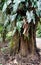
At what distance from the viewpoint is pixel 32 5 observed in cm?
434

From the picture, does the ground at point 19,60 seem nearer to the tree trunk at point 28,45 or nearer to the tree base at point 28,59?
the tree base at point 28,59

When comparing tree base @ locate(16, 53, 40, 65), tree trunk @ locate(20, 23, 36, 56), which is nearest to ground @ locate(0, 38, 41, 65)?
tree base @ locate(16, 53, 40, 65)

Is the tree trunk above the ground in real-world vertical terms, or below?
above

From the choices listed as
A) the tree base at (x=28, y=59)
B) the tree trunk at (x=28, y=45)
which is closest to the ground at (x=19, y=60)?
the tree base at (x=28, y=59)

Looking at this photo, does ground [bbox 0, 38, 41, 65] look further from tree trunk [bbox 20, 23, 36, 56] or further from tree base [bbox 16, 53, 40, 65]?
tree trunk [bbox 20, 23, 36, 56]

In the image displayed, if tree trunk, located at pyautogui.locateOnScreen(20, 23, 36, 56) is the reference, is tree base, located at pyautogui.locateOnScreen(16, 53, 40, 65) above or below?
below

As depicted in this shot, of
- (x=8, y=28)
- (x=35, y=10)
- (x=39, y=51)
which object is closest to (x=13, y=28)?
(x=8, y=28)

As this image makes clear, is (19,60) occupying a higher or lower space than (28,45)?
lower

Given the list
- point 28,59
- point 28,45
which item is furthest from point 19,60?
point 28,45

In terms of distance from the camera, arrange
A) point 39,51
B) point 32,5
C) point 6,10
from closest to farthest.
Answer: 1. point 32,5
2. point 6,10
3. point 39,51

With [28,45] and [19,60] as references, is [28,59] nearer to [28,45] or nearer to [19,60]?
[19,60]

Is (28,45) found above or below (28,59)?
above

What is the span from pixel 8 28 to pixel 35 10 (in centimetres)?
80

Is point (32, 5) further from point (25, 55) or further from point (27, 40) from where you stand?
point (25, 55)
